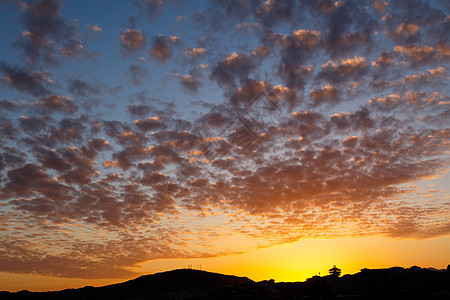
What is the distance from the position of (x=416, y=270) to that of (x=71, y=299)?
7062 inches

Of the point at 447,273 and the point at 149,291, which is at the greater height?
the point at 149,291

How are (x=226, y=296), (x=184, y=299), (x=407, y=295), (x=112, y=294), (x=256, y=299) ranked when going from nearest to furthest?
(x=407, y=295), (x=256, y=299), (x=226, y=296), (x=184, y=299), (x=112, y=294)

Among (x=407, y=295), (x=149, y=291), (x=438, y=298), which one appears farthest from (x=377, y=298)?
(x=149, y=291)

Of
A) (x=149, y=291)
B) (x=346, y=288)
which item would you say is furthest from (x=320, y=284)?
(x=149, y=291)

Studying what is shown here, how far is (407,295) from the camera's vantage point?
61.1 meters

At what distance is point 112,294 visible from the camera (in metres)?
200

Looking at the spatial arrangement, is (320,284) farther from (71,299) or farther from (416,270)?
(71,299)

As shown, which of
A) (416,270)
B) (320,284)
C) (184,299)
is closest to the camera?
(416,270)

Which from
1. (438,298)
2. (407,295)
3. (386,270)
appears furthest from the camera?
(386,270)

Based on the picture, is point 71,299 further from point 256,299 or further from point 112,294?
point 256,299

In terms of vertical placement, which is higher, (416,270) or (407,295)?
(416,270)

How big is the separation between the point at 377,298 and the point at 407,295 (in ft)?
14.8

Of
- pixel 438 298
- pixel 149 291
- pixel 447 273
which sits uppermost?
pixel 149 291

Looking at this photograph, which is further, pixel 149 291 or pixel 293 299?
pixel 149 291
